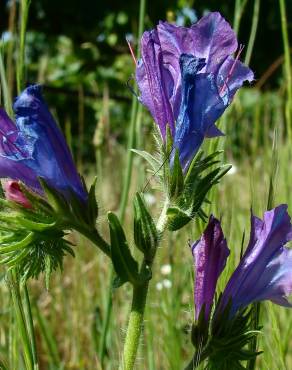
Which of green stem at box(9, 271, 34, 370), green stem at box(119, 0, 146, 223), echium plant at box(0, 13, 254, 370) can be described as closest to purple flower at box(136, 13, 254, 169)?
echium plant at box(0, 13, 254, 370)

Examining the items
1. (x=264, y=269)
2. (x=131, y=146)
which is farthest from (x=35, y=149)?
(x=131, y=146)

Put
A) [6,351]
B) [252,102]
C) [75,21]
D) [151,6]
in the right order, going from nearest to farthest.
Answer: [6,351] < [151,6] < [75,21] < [252,102]

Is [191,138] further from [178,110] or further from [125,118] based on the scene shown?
[125,118]

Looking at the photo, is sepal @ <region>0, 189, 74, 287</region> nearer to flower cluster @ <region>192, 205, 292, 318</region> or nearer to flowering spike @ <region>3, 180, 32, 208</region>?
flowering spike @ <region>3, 180, 32, 208</region>

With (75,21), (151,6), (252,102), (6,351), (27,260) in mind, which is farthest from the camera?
(252,102)

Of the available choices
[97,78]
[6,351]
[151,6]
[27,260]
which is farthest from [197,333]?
[97,78]

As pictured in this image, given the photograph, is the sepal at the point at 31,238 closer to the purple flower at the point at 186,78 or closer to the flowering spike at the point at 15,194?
the flowering spike at the point at 15,194

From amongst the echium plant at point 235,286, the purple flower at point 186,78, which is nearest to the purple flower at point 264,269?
the echium plant at point 235,286

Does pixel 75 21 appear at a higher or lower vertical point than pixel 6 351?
higher
